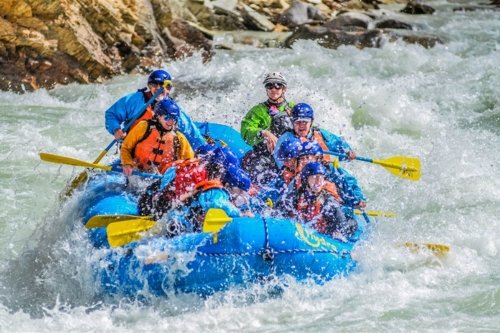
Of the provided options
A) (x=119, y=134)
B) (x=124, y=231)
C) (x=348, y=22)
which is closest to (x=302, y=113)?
(x=119, y=134)

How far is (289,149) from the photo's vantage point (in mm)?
6785

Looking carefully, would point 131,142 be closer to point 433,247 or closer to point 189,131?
point 189,131

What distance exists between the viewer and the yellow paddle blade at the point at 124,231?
19.0 ft

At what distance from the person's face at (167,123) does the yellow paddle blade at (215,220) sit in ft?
4.25

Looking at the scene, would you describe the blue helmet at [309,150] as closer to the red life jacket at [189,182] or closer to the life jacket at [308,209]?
the life jacket at [308,209]

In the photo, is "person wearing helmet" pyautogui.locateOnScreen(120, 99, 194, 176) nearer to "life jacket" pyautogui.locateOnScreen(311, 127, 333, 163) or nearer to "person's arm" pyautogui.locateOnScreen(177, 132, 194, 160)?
"person's arm" pyautogui.locateOnScreen(177, 132, 194, 160)

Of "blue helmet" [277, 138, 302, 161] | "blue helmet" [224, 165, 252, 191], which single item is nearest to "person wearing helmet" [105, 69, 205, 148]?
"blue helmet" [277, 138, 302, 161]

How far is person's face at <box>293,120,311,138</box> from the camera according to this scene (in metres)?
7.18

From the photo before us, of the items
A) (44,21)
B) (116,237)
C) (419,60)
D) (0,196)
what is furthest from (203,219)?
(419,60)

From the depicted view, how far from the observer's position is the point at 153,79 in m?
7.56

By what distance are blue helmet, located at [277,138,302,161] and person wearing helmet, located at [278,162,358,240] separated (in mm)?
412

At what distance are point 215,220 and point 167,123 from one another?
1425mm

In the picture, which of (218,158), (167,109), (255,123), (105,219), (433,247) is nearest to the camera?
(105,219)

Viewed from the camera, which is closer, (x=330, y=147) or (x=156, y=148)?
(x=156, y=148)
